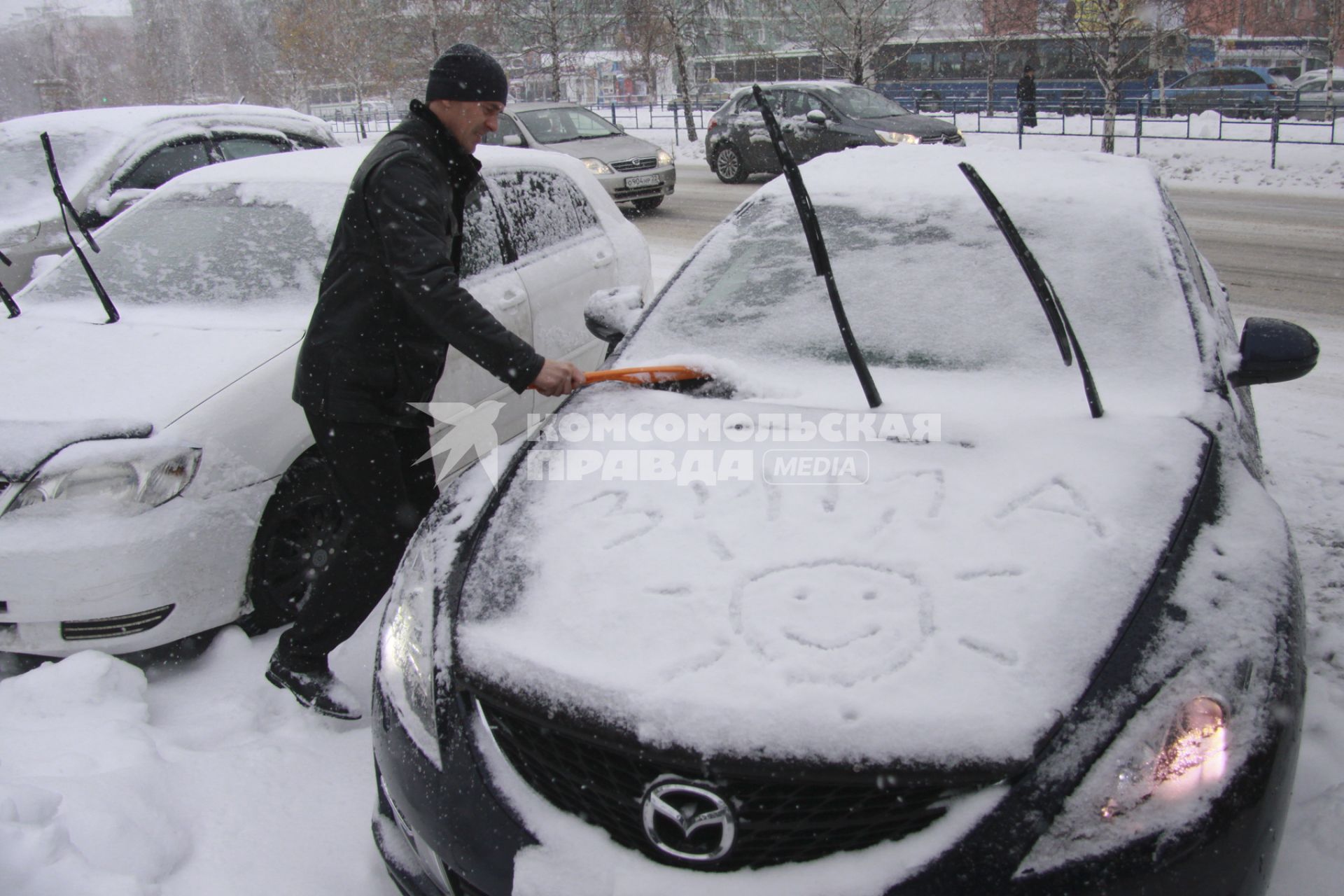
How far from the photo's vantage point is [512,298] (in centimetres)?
411

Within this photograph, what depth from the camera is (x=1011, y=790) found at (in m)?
1.54

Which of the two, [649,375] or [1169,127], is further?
[1169,127]

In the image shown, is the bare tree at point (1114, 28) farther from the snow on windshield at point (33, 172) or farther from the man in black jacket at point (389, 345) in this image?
the man in black jacket at point (389, 345)

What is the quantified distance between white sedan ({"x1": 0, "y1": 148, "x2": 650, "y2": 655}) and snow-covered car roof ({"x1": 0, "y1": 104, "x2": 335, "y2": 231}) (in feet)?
10.6

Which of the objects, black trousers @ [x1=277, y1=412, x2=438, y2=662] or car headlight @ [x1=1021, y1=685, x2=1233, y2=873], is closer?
car headlight @ [x1=1021, y1=685, x2=1233, y2=873]

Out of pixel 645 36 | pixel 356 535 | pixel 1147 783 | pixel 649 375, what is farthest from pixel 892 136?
pixel 645 36

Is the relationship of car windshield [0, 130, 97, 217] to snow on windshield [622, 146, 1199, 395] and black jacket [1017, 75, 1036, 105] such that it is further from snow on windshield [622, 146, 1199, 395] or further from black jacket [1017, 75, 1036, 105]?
black jacket [1017, 75, 1036, 105]

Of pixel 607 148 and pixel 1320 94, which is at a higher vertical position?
pixel 1320 94

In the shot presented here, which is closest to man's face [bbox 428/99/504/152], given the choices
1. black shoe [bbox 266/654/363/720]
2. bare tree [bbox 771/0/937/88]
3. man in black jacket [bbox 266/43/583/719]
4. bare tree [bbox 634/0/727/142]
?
man in black jacket [bbox 266/43/583/719]

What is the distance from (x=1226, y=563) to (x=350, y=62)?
4235 cm

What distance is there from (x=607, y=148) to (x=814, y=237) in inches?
458

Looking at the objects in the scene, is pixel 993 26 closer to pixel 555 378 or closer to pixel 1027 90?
pixel 1027 90

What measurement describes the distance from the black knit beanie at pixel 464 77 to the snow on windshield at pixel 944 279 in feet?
2.67

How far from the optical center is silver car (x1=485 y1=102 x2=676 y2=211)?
42.5 feet
